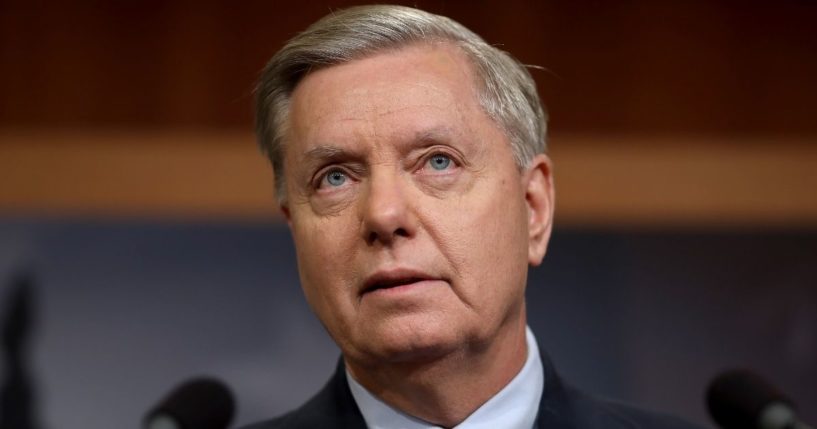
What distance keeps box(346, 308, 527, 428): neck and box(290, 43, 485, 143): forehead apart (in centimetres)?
31

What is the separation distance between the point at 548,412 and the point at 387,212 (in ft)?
1.35

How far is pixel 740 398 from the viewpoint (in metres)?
1.55

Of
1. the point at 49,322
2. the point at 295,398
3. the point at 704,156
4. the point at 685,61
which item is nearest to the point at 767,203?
the point at 704,156

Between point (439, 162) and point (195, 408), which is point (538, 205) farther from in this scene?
point (195, 408)

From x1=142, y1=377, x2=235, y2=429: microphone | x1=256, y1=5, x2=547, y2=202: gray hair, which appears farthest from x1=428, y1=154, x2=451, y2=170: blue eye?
x1=142, y1=377, x2=235, y2=429: microphone

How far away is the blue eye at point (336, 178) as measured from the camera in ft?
5.18

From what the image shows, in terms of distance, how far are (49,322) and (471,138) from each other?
1.14 meters

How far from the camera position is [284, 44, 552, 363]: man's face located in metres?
1.49

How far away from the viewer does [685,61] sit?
264 centimetres

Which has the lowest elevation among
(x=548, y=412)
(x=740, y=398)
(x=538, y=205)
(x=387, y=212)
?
(x=548, y=412)

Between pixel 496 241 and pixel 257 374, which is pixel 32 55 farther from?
pixel 496 241

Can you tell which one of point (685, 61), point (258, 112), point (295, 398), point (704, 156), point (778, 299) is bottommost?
point (295, 398)

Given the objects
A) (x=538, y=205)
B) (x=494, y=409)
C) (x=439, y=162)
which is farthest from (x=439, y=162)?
(x=494, y=409)

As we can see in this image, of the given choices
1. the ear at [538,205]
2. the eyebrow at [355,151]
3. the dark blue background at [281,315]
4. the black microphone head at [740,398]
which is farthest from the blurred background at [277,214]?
the eyebrow at [355,151]
